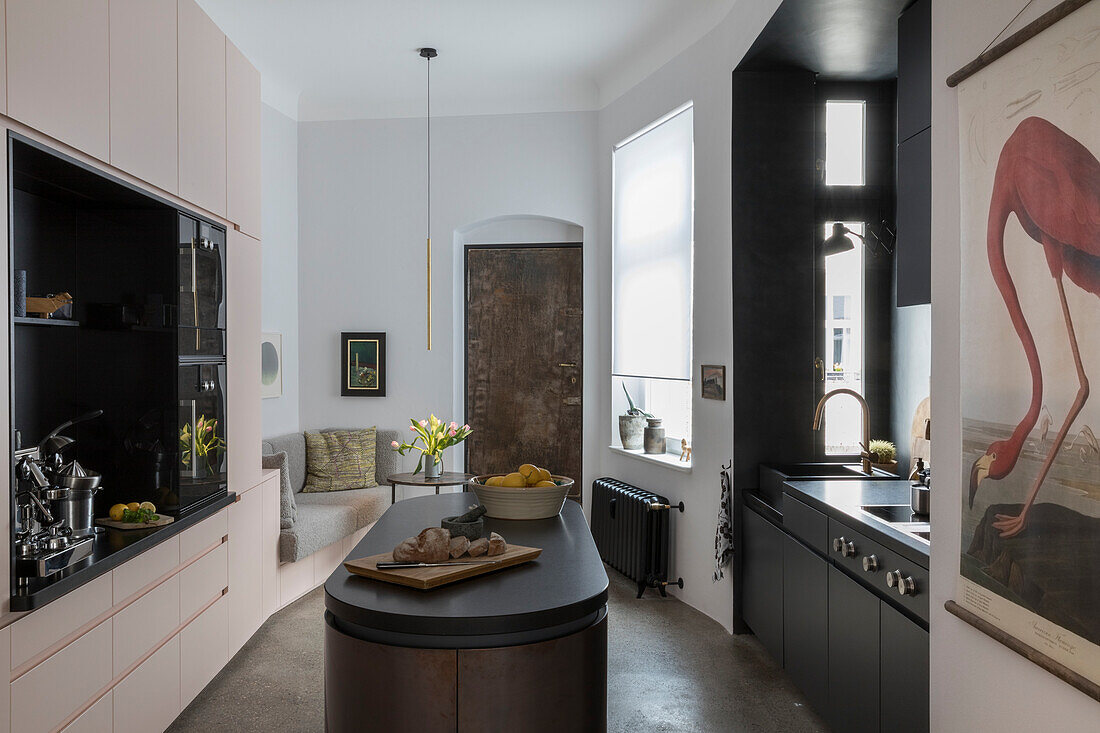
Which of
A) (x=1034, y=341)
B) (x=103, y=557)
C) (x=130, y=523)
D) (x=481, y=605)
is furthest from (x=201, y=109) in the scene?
(x=1034, y=341)

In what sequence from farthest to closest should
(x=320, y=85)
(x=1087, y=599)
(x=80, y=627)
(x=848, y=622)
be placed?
(x=320, y=85), (x=848, y=622), (x=80, y=627), (x=1087, y=599)

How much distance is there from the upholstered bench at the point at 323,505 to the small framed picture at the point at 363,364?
1.10ft

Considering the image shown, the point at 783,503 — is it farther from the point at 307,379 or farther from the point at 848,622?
the point at 307,379

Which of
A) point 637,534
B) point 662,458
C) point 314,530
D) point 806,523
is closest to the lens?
point 806,523

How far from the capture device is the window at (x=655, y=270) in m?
4.74

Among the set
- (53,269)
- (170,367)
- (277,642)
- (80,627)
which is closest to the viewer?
(80,627)

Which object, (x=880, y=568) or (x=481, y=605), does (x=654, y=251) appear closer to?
(x=880, y=568)

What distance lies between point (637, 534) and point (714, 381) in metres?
1.13

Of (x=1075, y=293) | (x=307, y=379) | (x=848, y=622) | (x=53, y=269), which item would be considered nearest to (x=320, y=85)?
(x=307, y=379)

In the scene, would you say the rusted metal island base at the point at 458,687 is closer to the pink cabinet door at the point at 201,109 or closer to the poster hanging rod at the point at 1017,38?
the poster hanging rod at the point at 1017,38

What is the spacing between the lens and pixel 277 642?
3.94 m

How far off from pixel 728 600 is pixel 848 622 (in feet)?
4.85

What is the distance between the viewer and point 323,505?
511 centimetres

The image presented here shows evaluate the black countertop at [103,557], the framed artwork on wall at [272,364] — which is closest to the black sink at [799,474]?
the black countertop at [103,557]
